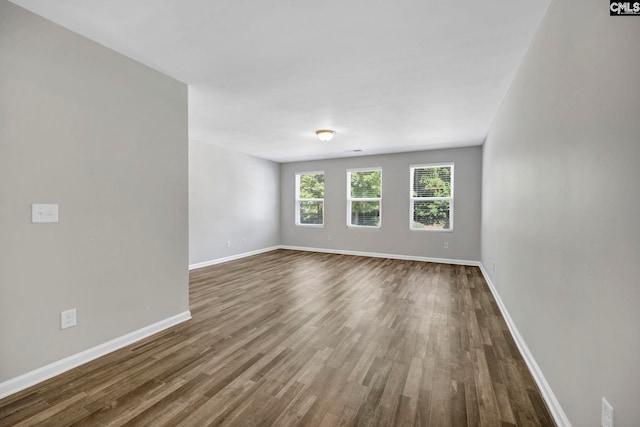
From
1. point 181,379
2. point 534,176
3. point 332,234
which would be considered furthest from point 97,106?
point 332,234

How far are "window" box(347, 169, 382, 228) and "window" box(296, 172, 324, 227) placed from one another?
829 millimetres

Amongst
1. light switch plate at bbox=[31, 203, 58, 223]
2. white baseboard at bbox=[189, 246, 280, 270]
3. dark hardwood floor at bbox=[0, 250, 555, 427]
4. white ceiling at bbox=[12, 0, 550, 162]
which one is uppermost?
white ceiling at bbox=[12, 0, 550, 162]

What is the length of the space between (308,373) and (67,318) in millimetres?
1865

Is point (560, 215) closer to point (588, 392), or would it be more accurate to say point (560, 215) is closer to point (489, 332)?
point (588, 392)

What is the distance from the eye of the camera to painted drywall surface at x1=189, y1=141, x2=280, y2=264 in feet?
18.2

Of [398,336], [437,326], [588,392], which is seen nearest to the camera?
[588,392]

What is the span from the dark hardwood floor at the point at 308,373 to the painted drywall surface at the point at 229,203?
2337 mm

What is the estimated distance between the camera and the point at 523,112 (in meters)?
2.42

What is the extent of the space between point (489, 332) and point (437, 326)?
470 mm

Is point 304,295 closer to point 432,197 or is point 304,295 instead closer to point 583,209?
point 583,209

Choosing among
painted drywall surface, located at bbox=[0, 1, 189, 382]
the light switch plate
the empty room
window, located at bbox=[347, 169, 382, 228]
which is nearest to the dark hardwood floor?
the empty room

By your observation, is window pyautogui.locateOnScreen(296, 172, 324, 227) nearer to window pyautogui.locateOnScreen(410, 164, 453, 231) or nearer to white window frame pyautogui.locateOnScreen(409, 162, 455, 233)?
white window frame pyautogui.locateOnScreen(409, 162, 455, 233)

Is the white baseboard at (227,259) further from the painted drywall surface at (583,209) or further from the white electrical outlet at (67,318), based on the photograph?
the painted drywall surface at (583,209)

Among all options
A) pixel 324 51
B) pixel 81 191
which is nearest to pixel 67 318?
pixel 81 191
